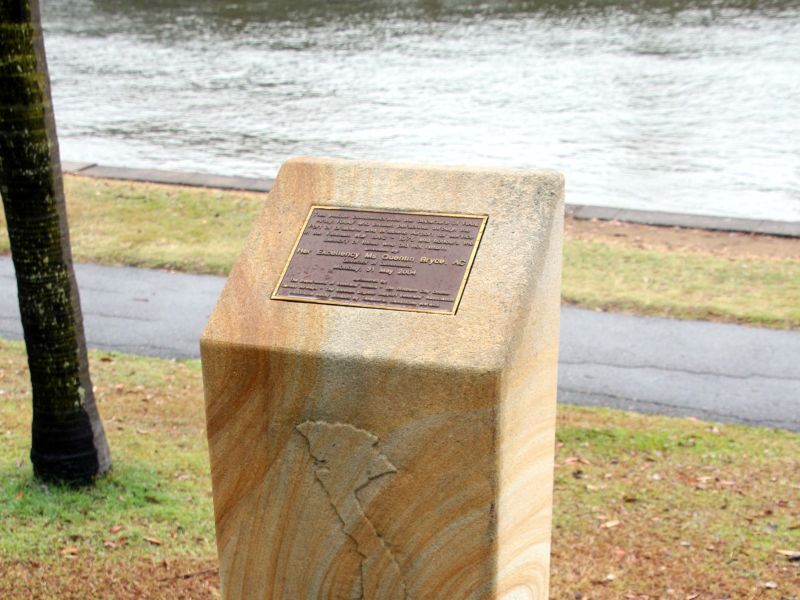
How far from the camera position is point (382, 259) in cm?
376

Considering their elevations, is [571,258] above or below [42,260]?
below

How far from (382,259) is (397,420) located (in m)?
0.63

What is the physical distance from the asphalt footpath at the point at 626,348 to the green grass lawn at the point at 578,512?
0.35 metres

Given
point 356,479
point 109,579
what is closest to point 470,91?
point 109,579

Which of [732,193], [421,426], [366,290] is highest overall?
[366,290]

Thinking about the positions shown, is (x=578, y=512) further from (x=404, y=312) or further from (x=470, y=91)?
(x=470, y=91)

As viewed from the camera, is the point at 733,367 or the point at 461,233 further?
the point at 733,367

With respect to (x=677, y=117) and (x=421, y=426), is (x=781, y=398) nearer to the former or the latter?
(x=421, y=426)

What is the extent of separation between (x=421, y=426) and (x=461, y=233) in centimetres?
72

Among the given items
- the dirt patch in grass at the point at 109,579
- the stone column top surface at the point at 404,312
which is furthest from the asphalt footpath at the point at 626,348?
the stone column top surface at the point at 404,312

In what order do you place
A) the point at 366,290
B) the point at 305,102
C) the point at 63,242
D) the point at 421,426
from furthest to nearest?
the point at 305,102 → the point at 63,242 → the point at 366,290 → the point at 421,426

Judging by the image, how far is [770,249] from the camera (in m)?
9.99

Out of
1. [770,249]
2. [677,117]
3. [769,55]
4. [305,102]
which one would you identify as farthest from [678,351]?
[769,55]

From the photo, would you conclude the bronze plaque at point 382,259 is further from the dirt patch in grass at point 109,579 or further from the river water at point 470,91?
the river water at point 470,91
